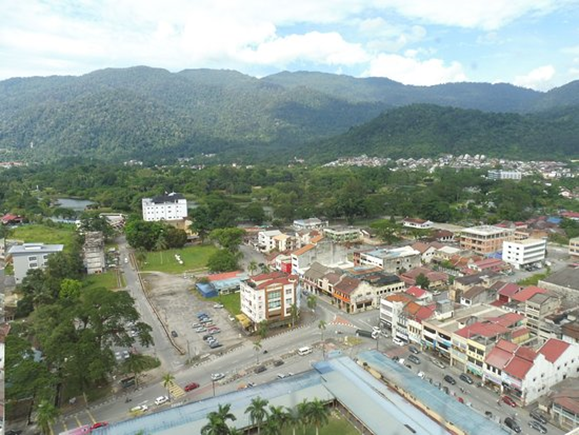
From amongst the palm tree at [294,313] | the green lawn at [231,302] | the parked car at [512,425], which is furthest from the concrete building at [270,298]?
the parked car at [512,425]

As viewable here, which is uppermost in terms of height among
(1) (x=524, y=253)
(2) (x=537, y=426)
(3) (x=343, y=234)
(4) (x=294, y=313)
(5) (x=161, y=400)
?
(1) (x=524, y=253)

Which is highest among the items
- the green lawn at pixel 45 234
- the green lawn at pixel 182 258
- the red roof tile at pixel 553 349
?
the red roof tile at pixel 553 349

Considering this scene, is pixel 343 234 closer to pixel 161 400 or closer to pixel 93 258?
pixel 93 258

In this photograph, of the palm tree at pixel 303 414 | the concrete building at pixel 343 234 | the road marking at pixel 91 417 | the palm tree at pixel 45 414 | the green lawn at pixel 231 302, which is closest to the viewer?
the palm tree at pixel 303 414

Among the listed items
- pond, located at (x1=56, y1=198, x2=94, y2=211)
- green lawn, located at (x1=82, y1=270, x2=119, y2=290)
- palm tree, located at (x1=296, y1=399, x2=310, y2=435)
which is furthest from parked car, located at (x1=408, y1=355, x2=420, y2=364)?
pond, located at (x1=56, y1=198, x2=94, y2=211)

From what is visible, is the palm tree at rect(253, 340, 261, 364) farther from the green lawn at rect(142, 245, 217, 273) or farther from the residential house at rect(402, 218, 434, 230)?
the residential house at rect(402, 218, 434, 230)

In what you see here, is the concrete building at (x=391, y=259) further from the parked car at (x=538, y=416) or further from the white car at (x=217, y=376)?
the white car at (x=217, y=376)

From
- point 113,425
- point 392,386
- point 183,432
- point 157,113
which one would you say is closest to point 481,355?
point 392,386

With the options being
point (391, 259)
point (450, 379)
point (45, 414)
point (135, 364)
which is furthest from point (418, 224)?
point (45, 414)
